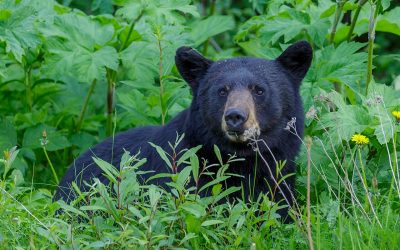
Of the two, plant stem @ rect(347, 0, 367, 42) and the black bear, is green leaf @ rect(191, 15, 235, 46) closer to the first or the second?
plant stem @ rect(347, 0, 367, 42)

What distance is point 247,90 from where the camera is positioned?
5441 millimetres

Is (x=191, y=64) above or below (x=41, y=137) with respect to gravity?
above

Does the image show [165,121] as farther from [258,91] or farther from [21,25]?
[258,91]

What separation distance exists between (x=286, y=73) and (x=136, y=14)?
3.76 ft

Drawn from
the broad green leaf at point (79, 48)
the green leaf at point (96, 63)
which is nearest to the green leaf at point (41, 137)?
the broad green leaf at point (79, 48)

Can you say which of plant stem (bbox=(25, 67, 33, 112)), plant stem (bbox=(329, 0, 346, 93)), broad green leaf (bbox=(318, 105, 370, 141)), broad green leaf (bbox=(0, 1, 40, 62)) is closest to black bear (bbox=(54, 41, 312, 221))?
broad green leaf (bbox=(318, 105, 370, 141))

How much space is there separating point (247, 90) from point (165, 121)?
1454mm

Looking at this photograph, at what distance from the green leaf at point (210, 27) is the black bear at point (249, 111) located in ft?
5.04

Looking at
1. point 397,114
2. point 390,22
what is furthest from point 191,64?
point 390,22

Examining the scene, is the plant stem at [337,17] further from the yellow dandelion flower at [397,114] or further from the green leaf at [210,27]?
the yellow dandelion flower at [397,114]

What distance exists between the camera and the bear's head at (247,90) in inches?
210

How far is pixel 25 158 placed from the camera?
7156 mm

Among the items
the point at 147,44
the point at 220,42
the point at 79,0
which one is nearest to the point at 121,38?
the point at 147,44

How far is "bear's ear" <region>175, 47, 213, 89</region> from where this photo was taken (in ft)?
18.8
